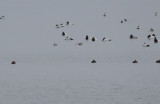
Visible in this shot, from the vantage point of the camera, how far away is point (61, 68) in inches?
1055

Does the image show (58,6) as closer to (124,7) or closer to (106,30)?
(124,7)

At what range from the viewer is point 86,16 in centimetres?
5481

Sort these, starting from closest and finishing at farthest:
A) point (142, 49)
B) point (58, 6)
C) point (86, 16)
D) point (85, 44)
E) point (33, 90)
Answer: point (33, 90) → point (142, 49) → point (85, 44) → point (86, 16) → point (58, 6)

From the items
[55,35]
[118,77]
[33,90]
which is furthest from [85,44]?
[33,90]

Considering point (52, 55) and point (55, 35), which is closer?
point (52, 55)

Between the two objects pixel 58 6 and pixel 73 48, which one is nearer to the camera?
pixel 73 48

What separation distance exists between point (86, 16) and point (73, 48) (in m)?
18.0

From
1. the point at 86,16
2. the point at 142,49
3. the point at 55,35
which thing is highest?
the point at 86,16

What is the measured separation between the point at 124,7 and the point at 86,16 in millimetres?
6047

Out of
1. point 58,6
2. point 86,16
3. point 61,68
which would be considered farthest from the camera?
point 58,6

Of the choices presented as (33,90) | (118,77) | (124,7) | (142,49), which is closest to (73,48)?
(142,49)

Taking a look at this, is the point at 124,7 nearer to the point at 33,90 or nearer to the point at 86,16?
the point at 86,16

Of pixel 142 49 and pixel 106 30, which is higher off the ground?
pixel 106 30

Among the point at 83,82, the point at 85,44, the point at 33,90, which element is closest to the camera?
the point at 33,90
